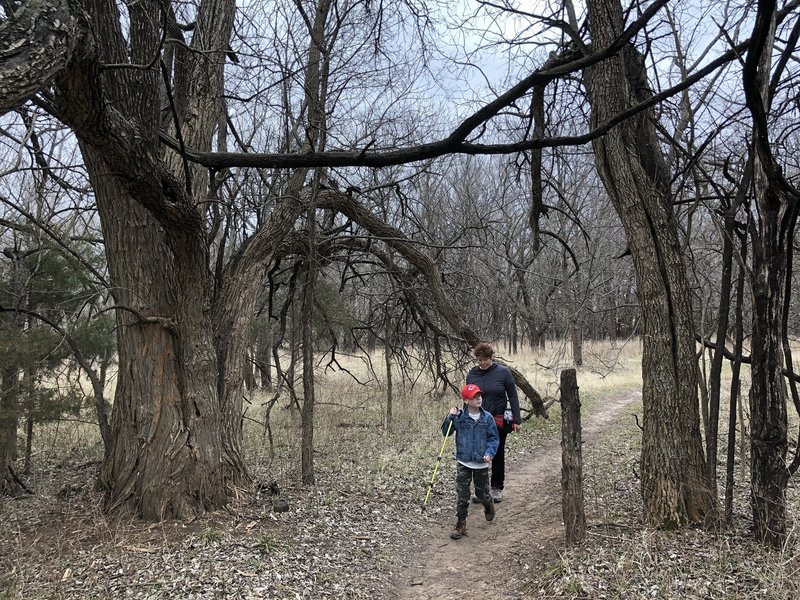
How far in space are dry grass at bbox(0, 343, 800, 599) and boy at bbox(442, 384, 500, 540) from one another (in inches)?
22.3

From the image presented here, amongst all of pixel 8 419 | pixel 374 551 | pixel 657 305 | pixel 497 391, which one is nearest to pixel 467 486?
pixel 374 551

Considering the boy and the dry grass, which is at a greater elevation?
the boy

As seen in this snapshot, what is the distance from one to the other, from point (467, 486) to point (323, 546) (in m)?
1.50

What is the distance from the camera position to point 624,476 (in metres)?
7.08

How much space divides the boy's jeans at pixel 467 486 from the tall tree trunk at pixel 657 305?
1.56 m

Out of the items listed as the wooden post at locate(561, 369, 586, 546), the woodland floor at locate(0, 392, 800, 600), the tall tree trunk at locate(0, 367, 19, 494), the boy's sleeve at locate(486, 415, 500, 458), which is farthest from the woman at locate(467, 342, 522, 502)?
the tall tree trunk at locate(0, 367, 19, 494)

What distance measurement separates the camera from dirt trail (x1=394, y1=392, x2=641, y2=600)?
14.9ft

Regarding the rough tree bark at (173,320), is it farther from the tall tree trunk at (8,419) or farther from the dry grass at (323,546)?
the tall tree trunk at (8,419)

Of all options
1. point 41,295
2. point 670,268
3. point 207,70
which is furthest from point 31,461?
point 670,268

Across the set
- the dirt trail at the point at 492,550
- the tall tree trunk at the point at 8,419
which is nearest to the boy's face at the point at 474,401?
the dirt trail at the point at 492,550

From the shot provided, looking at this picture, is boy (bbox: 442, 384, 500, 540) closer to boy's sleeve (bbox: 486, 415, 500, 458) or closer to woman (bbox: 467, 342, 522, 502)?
boy's sleeve (bbox: 486, 415, 500, 458)

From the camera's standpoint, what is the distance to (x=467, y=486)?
5.50m

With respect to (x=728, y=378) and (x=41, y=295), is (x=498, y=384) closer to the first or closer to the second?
(x=41, y=295)

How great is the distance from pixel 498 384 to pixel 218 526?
3288mm
